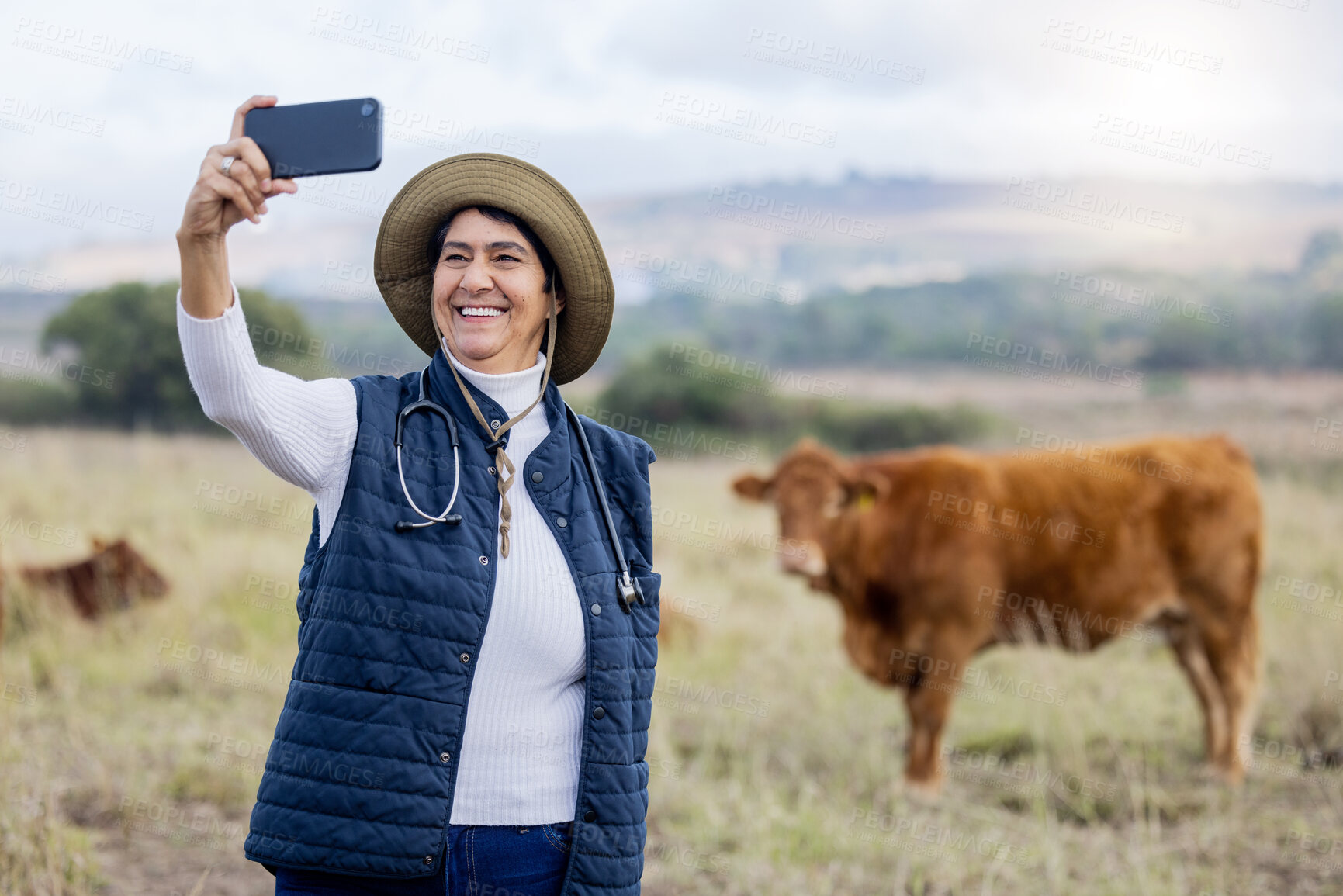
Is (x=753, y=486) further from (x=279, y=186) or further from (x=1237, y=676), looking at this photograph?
(x=279, y=186)

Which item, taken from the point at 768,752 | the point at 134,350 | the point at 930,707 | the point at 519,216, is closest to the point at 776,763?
the point at 768,752

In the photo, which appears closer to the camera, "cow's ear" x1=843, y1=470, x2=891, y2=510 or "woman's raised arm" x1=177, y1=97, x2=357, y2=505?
"woman's raised arm" x1=177, y1=97, x2=357, y2=505

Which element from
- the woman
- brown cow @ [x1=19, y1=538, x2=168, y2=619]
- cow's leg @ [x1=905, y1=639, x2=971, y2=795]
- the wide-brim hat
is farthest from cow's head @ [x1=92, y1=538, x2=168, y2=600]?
the woman

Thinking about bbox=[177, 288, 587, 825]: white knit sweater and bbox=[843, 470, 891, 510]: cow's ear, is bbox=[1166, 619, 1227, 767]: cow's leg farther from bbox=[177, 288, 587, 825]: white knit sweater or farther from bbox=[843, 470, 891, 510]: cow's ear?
bbox=[177, 288, 587, 825]: white knit sweater

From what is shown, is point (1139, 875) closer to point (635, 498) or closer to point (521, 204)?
point (635, 498)

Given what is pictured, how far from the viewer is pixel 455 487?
1843mm

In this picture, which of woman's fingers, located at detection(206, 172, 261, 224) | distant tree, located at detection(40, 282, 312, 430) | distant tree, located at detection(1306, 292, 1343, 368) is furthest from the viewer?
distant tree, located at detection(1306, 292, 1343, 368)

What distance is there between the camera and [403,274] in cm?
235

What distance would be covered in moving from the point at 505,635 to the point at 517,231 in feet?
2.63

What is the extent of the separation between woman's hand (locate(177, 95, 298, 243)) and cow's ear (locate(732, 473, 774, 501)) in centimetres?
465

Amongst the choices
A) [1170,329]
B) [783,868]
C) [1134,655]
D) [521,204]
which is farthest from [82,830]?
[1170,329]

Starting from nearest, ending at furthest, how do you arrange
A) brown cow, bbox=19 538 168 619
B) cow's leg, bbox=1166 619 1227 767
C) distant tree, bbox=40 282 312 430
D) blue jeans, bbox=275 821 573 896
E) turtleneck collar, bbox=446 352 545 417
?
1. blue jeans, bbox=275 821 573 896
2. turtleneck collar, bbox=446 352 545 417
3. cow's leg, bbox=1166 619 1227 767
4. brown cow, bbox=19 538 168 619
5. distant tree, bbox=40 282 312 430

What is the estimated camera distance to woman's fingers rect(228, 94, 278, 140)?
5.64ft

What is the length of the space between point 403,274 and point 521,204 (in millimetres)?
378
